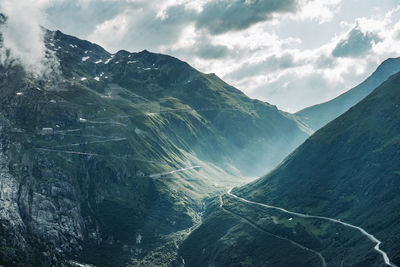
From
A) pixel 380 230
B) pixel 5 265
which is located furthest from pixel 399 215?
pixel 5 265

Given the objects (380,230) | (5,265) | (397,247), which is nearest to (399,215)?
(380,230)

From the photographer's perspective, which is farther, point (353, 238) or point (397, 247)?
point (353, 238)

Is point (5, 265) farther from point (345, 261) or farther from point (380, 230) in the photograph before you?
point (380, 230)

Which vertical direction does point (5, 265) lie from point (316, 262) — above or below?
above

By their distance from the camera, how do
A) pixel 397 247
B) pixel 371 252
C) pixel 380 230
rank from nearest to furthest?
pixel 397 247, pixel 371 252, pixel 380 230

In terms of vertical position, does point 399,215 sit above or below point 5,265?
below

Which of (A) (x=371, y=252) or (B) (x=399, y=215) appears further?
(B) (x=399, y=215)

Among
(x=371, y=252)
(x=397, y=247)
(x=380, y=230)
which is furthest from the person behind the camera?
(x=380, y=230)

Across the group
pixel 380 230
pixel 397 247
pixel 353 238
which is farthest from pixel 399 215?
pixel 397 247

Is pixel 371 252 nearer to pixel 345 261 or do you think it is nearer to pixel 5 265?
pixel 345 261
